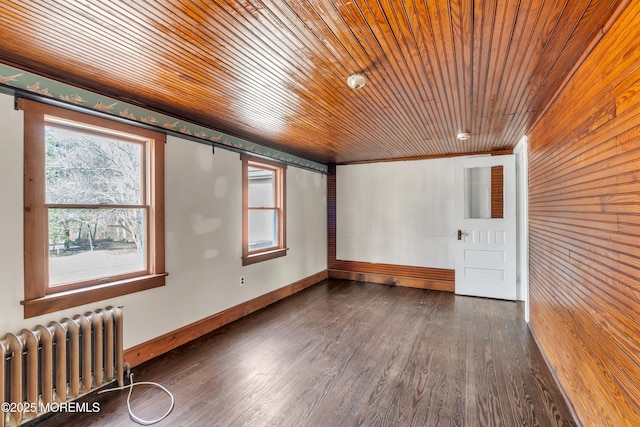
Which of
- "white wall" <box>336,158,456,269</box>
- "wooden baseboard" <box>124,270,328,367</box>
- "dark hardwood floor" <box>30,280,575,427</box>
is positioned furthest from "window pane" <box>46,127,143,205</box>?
"white wall" <box>336,158,456,269</box>

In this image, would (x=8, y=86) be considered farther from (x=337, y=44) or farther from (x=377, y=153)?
(x=377, y=153)

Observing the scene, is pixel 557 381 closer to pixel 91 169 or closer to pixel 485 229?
pixel 485 229

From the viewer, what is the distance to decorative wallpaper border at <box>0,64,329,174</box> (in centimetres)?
194

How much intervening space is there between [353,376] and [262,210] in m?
2.72

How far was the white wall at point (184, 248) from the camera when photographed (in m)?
1.92

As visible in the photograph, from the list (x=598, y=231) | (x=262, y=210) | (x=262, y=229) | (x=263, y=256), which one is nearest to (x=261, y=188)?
(x=262, y=210)

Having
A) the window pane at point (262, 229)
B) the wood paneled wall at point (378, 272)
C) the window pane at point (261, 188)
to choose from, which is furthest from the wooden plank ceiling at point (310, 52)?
the wood paneled wall at point (378, 272)

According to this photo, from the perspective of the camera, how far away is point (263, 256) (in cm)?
428

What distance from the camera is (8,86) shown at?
1907 mm

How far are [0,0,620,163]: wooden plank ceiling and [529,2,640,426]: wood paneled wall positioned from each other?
27cm

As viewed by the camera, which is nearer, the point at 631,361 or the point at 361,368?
the point at 631,361

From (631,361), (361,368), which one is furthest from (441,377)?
(631,361)

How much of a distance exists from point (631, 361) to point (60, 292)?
11.3 feet

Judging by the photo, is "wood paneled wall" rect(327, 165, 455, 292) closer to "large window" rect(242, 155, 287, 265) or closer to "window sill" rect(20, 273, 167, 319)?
"large window" rect(242, 155, 287, 265)
